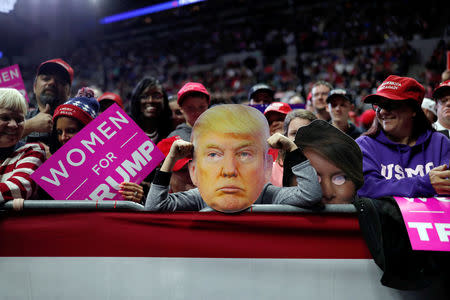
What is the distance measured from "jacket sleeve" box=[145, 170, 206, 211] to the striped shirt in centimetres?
71

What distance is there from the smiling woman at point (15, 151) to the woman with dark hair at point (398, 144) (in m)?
1.81

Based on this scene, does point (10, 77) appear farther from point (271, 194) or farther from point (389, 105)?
point (389, 105)

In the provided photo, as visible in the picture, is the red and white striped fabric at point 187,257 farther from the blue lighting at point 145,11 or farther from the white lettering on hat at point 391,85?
the blue lighting at point 145,11

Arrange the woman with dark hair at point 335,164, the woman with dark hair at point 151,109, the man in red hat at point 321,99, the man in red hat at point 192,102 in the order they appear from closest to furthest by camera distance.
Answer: the woman with dark hair at point 335,164 < the man in red hat at point 192,102 < the woman with dark hair at point 151,109 < the man in red hat at point 321,99

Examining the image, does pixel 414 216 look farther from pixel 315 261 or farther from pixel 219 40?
pixel 219 40

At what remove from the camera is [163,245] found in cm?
179

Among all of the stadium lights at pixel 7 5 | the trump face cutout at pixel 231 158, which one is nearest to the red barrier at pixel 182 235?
the trump face cutout at pixel 231 158

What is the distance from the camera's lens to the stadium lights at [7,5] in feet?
19.1

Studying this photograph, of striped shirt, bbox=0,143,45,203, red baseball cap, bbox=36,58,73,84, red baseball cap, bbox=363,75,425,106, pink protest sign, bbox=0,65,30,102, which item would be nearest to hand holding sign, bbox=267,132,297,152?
red baseball cap, bbox=363,75,425,106

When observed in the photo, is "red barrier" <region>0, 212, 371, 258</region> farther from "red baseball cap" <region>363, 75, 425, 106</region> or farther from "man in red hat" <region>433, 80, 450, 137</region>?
"man in red hat" <region>433, 80, 450, 137</region>

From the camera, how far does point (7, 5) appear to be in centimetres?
608

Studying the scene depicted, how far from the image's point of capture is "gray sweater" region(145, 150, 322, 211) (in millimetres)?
1692

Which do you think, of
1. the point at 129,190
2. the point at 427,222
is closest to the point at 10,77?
the point at 129,190

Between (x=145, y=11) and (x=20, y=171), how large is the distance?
1974 cm
